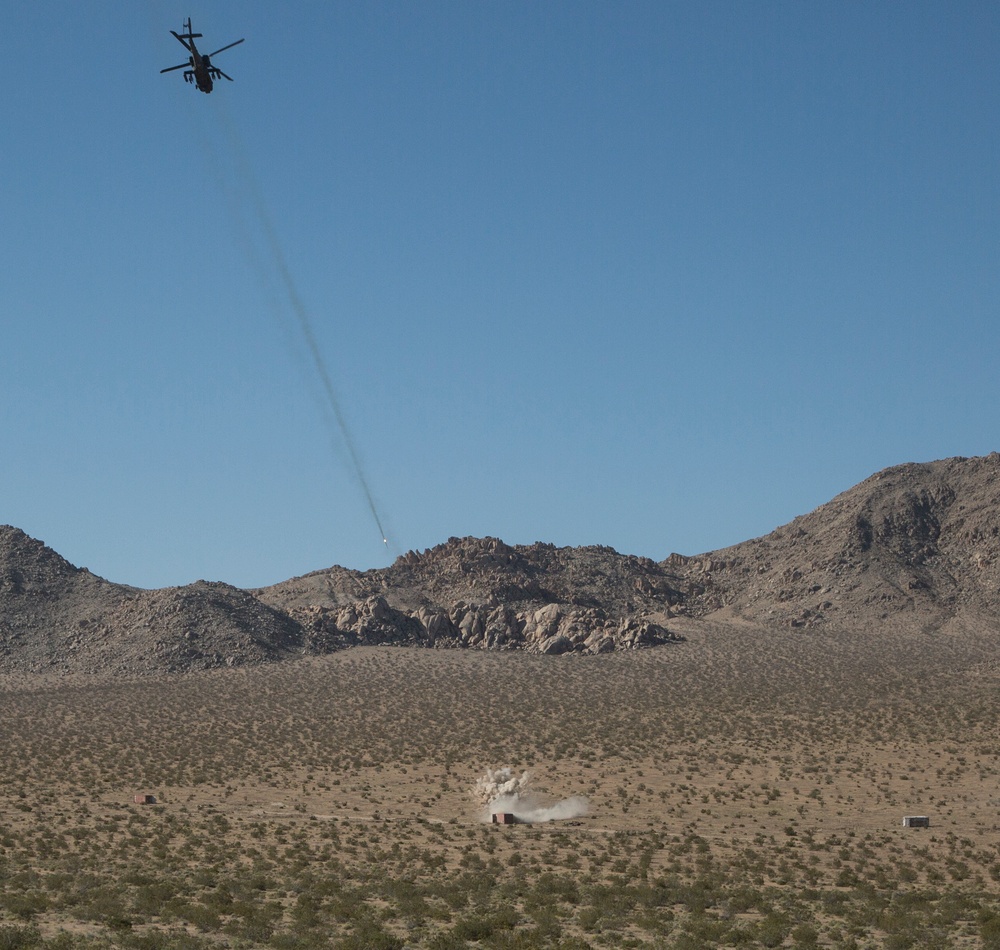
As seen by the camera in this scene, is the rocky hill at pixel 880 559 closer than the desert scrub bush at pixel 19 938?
No

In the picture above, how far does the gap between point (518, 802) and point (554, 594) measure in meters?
68.0

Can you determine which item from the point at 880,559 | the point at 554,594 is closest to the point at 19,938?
Answer: the point at 554,594

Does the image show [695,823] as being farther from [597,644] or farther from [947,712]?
[597,644]

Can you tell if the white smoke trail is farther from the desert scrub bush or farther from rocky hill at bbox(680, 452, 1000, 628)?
rocky hill at bbox(680, 452, 1000, 628)

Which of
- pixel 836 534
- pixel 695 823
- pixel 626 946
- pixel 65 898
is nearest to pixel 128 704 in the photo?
pixel 695 823

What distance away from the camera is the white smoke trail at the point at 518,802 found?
4984 centimetres

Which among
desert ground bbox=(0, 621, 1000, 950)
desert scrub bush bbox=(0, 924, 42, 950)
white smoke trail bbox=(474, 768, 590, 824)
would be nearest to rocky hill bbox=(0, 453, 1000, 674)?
desert ground bbox=(0, 621, 1000, 950)

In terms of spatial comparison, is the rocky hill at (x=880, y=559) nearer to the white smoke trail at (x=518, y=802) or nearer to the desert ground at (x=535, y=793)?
the desert ground at (x=535, y=793)

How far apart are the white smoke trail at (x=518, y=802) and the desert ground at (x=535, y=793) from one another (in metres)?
0.68

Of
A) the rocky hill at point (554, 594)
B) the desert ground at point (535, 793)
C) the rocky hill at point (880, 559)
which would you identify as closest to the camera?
the desert ground at point (535, 793)

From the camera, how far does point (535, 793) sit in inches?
2132

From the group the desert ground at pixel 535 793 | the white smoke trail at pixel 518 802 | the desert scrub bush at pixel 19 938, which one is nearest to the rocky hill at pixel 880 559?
the desert ground at pixel 535 793

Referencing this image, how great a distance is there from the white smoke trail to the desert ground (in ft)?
2.22

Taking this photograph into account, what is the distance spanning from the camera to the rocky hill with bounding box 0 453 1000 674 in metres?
105
